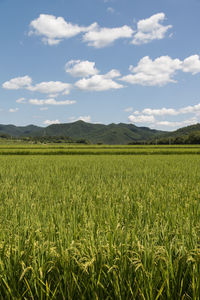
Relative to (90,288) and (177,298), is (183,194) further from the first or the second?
(90,288)

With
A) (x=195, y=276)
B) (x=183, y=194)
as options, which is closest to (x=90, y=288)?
(x=195, y=276)

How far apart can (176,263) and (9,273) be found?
43.9 inches

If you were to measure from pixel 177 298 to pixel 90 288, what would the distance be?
564mm

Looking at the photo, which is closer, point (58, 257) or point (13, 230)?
point (58, 257)

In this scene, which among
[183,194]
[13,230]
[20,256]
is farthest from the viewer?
[183,194]

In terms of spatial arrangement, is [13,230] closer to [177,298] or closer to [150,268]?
[150,268]

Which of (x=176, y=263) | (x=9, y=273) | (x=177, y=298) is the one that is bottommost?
(x=177, y=298)

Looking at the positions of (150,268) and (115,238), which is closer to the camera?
(150,268)

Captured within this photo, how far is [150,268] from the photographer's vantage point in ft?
4.39

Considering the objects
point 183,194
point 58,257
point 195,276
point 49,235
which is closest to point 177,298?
point 195,276

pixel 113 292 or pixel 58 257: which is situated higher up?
pixel 58 257

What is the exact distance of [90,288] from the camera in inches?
52.5

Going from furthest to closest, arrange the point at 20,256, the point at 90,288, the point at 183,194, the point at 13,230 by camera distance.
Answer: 1. the point at 183,194
2. the point at 13,230
3. the point at 20,256
4. the point at 90,288

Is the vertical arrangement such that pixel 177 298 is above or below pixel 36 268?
below
